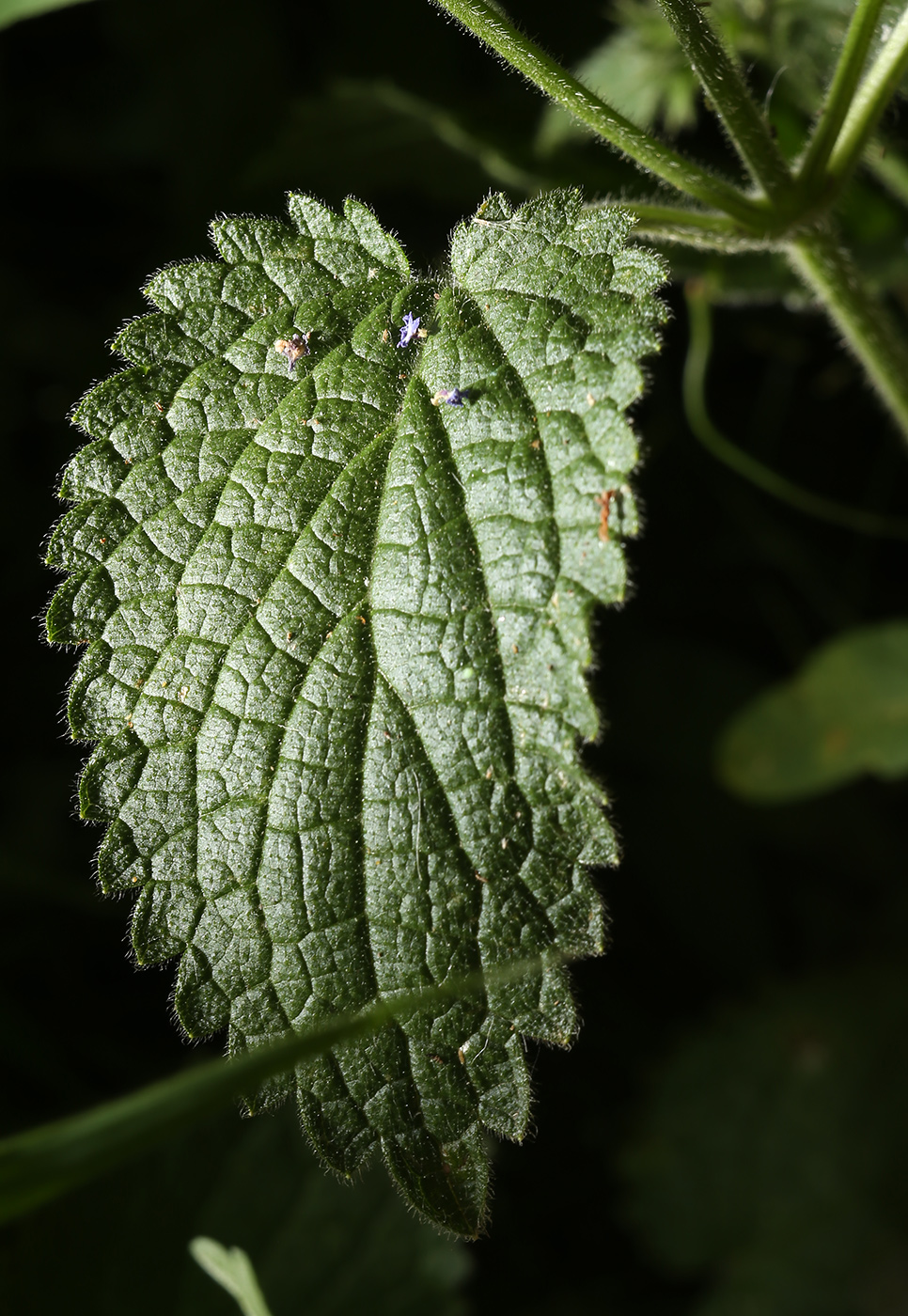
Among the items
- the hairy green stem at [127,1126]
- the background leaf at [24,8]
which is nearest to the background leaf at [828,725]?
the hairy green stem at [127,1126]

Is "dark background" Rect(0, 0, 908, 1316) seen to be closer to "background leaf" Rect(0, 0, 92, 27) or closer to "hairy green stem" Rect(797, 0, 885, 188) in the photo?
"background leaf" Rect(0, 0, 92, 27)

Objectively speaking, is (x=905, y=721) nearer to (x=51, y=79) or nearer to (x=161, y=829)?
(x=161, y=829)

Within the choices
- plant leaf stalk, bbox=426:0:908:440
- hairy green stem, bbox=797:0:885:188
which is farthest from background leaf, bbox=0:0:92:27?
hairy green stem, bbox=797:0:885:188

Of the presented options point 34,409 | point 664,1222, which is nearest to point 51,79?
point 34,409

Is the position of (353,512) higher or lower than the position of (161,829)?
higher

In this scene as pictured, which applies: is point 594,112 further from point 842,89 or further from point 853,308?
point 853,308

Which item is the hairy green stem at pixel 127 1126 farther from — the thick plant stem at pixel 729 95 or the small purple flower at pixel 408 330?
the thick plant stem at pixel 729 95

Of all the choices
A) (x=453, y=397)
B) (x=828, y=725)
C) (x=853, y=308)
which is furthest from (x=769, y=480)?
(x=453, y=397)
